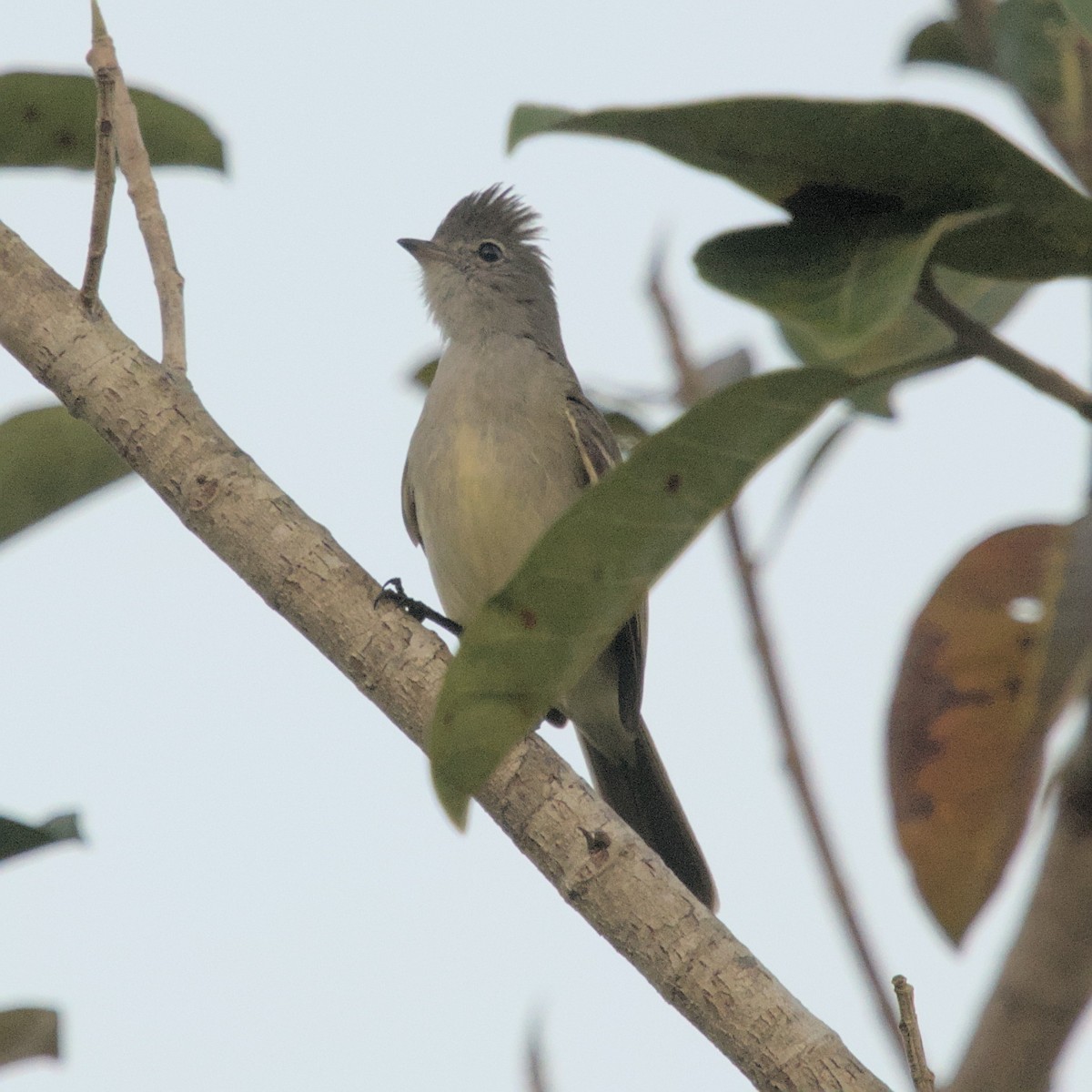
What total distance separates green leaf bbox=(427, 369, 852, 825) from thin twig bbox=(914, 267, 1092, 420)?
15 cm

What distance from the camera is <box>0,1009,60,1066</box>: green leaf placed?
274 centimetres

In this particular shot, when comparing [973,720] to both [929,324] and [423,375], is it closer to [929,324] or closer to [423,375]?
[929,324]

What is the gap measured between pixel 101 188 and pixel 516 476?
226 cm

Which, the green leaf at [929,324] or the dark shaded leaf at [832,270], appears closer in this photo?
the dark shaded leaf at [832,270]

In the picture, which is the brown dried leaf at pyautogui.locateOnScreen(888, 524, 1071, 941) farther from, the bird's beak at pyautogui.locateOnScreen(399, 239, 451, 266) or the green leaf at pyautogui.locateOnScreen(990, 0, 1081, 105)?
the bird's beak at pyautogui.locateOnScreen(399, 239, 451, 266)

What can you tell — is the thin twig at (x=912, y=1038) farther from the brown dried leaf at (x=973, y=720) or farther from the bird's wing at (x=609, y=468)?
the bird's wing at (x=609, y=468)

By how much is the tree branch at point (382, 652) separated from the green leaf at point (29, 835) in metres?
0.60

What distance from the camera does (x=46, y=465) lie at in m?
3.32

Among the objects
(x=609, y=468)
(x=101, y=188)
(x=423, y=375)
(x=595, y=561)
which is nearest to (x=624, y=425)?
(x=423, y=375)

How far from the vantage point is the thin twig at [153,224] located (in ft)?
9.68

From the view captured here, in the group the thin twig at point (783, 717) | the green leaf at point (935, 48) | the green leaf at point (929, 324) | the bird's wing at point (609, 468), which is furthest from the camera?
the bird's wing at point (609, 468)

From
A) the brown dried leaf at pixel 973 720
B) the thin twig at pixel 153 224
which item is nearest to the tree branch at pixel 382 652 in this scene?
the thin twig at pixel 153 224

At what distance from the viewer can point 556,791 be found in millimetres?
2406

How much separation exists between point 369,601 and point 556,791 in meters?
0.47
